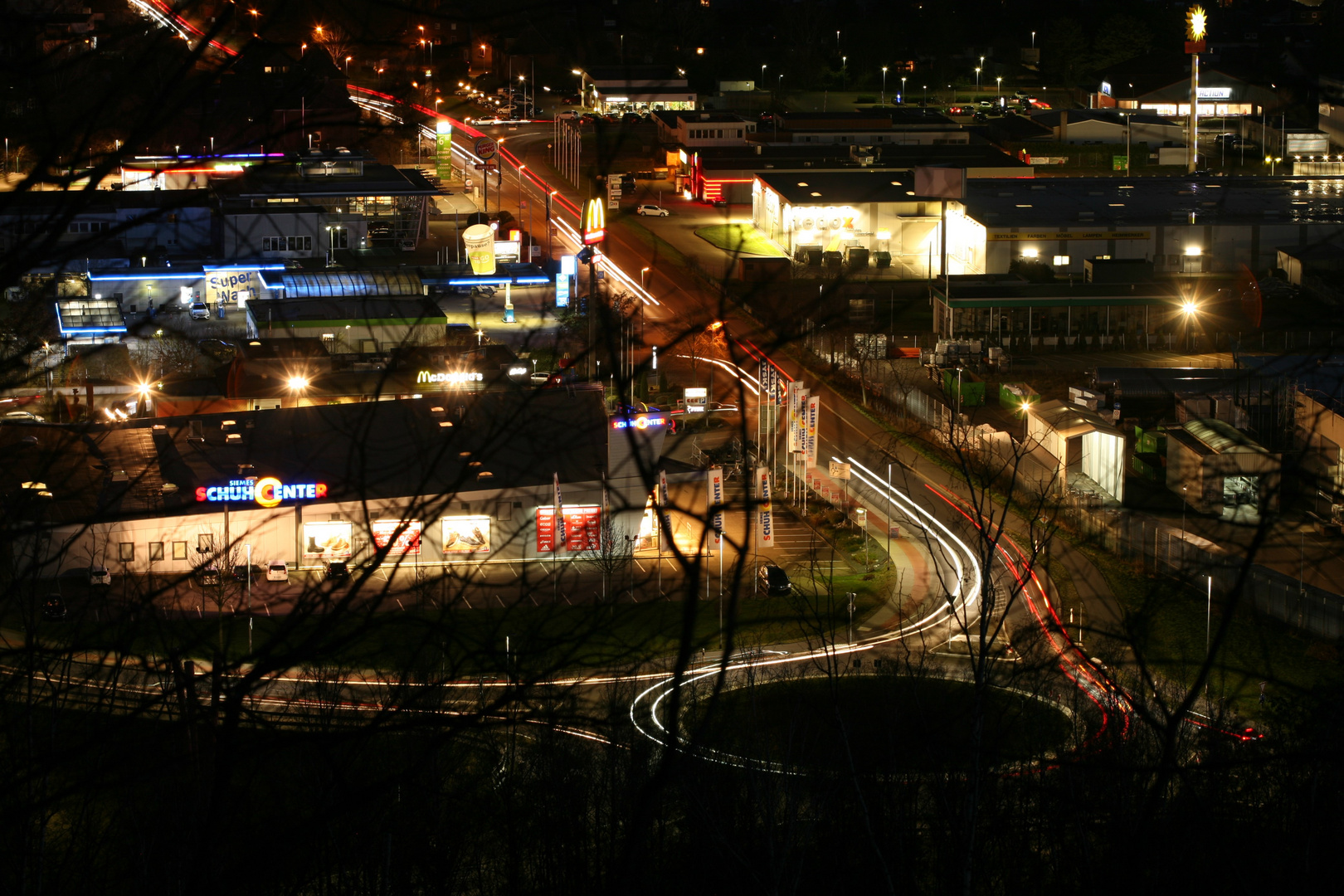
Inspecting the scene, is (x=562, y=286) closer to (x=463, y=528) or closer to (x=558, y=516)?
(x=463, y=528)

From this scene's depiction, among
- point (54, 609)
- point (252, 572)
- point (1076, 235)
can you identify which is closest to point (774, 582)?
point (252, 572)

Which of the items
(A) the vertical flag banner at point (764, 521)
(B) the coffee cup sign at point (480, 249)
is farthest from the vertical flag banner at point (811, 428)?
(B) the coffee cup sign at point (480, 249)

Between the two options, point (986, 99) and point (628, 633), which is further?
point (986, 99)

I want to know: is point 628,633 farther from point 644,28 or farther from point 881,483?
point 644,28

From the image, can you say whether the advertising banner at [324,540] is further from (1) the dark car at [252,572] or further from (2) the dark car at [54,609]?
(2) the dark car at [54,609]

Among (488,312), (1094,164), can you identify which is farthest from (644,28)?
(1094,164)

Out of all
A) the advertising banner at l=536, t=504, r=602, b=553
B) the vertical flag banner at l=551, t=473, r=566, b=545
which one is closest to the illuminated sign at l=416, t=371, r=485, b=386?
the vertical flag banner at l=551, t=473, r=566, b=545
